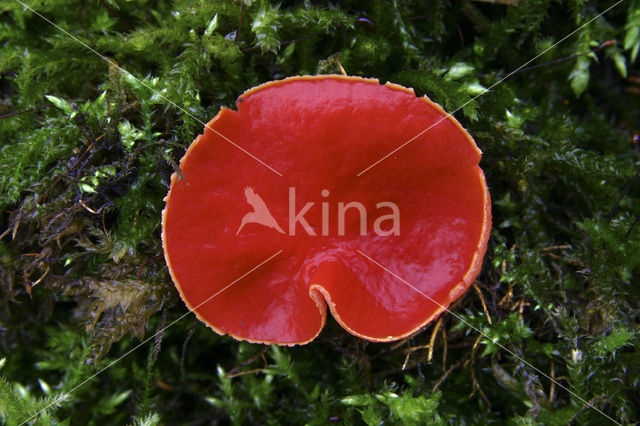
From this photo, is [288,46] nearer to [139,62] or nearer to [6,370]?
[139,62]

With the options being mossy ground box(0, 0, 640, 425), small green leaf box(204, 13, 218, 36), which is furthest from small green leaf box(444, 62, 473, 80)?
small green leaf box(204, 13, 218, 36)

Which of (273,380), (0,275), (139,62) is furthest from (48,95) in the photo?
(273,380)

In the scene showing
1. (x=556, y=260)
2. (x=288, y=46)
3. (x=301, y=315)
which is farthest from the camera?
(x=556, y=260)

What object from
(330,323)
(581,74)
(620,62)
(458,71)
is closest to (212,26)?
(458,71)

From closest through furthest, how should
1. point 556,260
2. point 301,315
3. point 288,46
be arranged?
point 301,315
point 288,46
point 556,260

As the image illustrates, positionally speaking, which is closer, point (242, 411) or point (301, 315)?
point (301, 315)

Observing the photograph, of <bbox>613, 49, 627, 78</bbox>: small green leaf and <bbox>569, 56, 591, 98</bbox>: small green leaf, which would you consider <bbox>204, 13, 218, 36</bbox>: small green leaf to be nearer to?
<bbox>569, 56, 591, 98</bbox>: small green leaf
